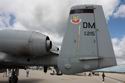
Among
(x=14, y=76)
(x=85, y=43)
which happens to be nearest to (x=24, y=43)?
(x=85, y=43)

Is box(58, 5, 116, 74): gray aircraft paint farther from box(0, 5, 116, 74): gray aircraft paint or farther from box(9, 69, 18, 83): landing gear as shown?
box(9, 69, 18, 83): landing gear

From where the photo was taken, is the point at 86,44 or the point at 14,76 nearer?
the point at 86,44

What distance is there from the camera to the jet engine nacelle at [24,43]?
14453mm

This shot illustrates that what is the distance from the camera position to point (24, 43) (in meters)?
14.5

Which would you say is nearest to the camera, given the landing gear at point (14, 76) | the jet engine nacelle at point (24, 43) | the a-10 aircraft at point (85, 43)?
the a-10 aircraft at point (85, 43)

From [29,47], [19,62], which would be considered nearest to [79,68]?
[29,47]

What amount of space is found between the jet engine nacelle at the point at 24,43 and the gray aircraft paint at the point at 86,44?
312 centimetres

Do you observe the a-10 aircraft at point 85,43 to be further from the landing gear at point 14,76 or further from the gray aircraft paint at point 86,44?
the landing gear at point 14,76

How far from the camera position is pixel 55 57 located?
15359 millimetres

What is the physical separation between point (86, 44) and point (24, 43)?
424 centimetres

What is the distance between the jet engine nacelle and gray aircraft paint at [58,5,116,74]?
312 centimetres

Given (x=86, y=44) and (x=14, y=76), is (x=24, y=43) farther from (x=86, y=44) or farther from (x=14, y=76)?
(x=14, y=76)

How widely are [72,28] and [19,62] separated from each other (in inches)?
200

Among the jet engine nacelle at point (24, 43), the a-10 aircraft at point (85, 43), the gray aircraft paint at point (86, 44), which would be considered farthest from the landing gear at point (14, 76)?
the gray aircraft paint at point (86, 44)
